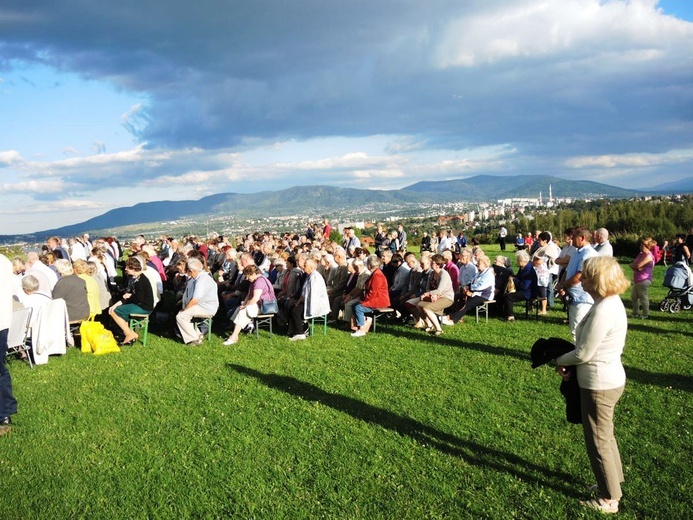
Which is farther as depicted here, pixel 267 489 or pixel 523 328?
pixel 523 328

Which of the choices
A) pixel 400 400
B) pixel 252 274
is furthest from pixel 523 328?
pixel 252 274

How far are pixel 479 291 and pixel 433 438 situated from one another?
5349mm

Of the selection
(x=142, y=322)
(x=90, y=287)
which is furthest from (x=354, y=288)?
(x=90, y=287)

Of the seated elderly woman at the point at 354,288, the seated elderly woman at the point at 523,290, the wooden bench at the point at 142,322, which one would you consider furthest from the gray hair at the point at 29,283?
the seated elderly woman at the point at 523,290

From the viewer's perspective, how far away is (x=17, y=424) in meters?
5.23

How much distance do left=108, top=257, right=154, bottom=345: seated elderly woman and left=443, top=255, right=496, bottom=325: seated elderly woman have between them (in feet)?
19.2

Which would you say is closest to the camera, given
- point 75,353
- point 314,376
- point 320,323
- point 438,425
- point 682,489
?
point 682,489

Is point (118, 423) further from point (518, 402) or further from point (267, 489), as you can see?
point (518, 402)

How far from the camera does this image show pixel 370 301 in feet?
29.8

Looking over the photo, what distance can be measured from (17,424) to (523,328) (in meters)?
8.07

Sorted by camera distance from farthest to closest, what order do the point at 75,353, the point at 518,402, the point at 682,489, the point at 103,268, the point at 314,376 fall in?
the point at 103,268
the point at 75,353
the point at 314,376
the point at 518,402
the point at 682,489

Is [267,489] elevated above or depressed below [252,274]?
below

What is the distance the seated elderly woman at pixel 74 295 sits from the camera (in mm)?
8211

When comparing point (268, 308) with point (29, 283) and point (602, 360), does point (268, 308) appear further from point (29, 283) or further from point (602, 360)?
point (602, 360)
